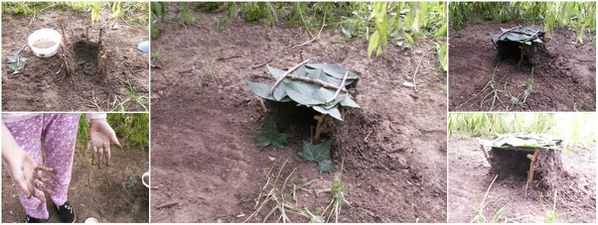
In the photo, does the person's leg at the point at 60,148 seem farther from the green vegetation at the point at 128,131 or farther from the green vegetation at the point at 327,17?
the green vegetation at the point at 327,17

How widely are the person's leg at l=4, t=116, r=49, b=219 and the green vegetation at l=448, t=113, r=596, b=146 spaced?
104 cm

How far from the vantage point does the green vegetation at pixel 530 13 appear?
1.82m

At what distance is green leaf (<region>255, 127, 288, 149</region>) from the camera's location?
5.40ft

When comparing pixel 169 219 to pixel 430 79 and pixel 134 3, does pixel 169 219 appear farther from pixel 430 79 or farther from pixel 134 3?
pixel 430 79

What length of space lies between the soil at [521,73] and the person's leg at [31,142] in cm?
109

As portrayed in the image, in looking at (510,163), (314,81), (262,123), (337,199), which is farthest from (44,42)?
(510,163)

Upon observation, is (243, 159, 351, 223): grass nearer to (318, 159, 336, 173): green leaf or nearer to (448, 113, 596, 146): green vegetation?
(318, 159, 336, 173): green leaf

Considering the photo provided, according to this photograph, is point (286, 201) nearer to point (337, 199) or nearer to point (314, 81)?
point (337, 199)

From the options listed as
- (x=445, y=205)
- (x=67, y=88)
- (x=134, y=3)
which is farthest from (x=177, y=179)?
(x=445, y=205)

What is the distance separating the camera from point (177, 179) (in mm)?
1559

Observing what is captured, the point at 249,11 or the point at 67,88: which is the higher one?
the point at 249,11

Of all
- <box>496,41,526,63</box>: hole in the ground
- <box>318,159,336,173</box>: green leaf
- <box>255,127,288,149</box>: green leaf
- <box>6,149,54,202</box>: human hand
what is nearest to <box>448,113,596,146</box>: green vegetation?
<box>496,41,526,63</box>: hole in the ground

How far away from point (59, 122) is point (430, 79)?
1.07 m

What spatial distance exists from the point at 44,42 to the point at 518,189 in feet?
4.46
